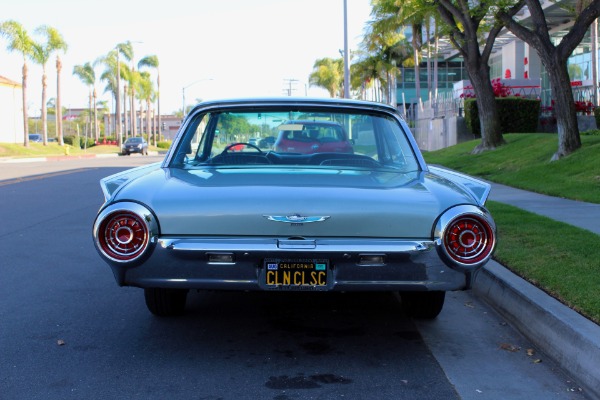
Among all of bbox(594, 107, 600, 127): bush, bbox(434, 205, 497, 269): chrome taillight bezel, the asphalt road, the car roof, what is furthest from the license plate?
bbox(594, 107, 600, 127): bush

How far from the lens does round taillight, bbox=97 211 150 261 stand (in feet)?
13.8

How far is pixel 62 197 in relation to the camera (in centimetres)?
1523

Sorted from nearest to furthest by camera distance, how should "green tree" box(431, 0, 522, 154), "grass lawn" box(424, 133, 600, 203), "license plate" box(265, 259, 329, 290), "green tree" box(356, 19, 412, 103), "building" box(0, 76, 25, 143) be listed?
"license plate" box(265, 259, 329, 290) → "grass lawn" box(424, 133, 600, 203) → "green tree" box(431, 0, 522, 154) → "green tree" box(356, 19, 412, 103) → "building" box(0, 76, 25, 143)

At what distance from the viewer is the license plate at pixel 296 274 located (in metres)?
4.16

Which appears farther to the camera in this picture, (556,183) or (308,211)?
(556,183)

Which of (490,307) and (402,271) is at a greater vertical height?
(402,271)

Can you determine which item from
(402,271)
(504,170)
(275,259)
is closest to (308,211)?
(275,259)

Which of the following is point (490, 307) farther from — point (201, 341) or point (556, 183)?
point (556, 183)

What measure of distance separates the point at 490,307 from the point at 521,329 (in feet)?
2.62

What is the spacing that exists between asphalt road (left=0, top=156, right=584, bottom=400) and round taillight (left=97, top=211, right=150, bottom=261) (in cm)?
70

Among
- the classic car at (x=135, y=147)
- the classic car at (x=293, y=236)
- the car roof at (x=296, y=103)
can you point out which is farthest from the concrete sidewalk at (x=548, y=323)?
the classic car at (x=135, y=147)

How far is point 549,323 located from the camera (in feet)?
15.6

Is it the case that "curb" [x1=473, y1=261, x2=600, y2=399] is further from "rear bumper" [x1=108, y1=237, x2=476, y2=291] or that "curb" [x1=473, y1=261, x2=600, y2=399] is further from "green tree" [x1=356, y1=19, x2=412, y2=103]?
"green tree" [x1=356, y1=19, x2=412, y2=103]

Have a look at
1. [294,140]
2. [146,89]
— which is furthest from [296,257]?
[146,89]
